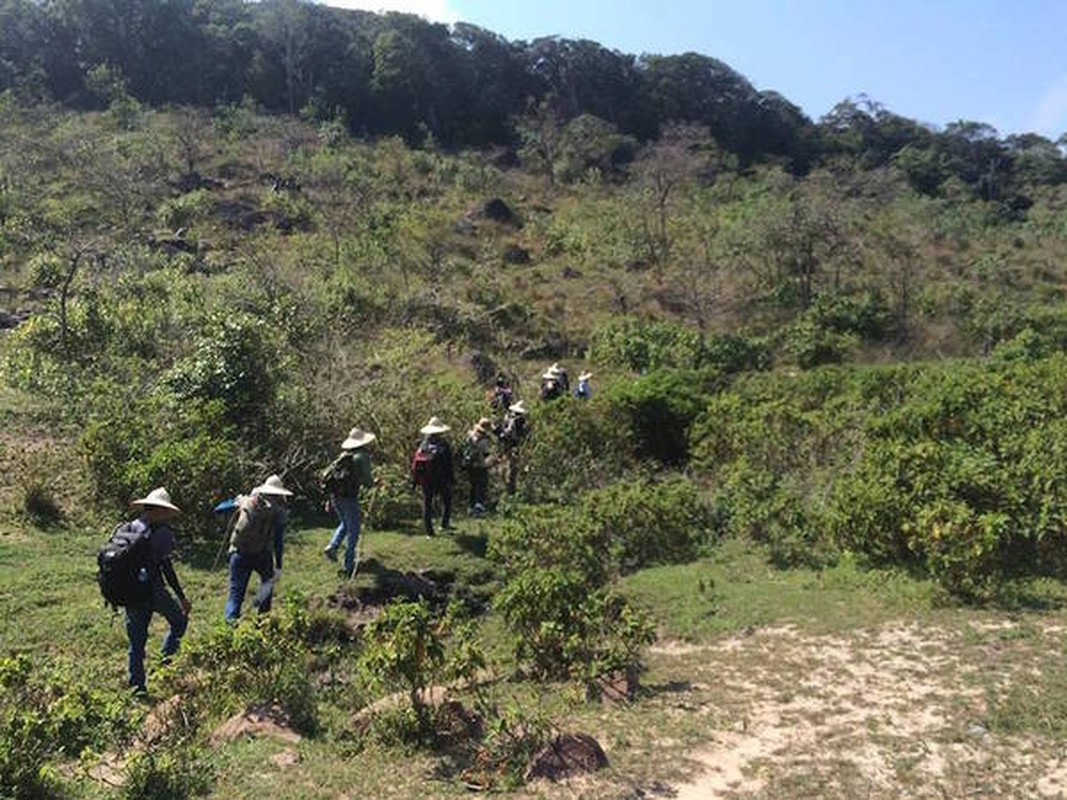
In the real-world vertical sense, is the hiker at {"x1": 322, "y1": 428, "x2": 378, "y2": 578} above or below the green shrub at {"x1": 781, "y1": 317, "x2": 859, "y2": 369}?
below

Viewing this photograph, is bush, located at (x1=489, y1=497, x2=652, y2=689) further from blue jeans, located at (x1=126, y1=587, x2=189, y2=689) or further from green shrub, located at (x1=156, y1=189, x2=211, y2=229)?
green shrub, located at (x1=156, y1=189, x2=211, y2=229)

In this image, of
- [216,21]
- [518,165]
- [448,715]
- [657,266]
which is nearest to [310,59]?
[216,21]

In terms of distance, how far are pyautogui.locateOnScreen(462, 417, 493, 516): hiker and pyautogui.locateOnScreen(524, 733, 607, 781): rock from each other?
636cm

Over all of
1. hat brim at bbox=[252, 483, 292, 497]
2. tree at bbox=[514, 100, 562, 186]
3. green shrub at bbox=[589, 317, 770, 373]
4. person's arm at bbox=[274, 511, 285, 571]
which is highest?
tree at bbox=[514, 100, 562, 186]

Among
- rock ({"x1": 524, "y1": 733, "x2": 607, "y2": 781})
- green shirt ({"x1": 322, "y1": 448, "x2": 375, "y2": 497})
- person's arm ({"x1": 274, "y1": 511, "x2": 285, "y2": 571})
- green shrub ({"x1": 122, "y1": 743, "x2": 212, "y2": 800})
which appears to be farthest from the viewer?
green shirt ({"x1": 322, "y1": 448, "x2": 375, "y2": 497})

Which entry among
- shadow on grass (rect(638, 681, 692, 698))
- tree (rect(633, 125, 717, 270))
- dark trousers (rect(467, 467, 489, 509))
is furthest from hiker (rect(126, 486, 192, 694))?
tree (rect(633, 125, 717, 270))

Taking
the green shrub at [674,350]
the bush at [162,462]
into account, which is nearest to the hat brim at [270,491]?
the bush at [162,462]

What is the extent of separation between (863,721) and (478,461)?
20.9 feet

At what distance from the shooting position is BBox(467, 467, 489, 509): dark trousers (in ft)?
37.7

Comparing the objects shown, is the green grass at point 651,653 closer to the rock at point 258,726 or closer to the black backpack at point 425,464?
the rock at point 258,726

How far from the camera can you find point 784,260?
100.0 feet

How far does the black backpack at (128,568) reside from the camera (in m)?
6.02

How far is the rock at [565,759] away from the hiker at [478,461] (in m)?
6.36

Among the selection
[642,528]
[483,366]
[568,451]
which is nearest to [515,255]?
[483,366]
